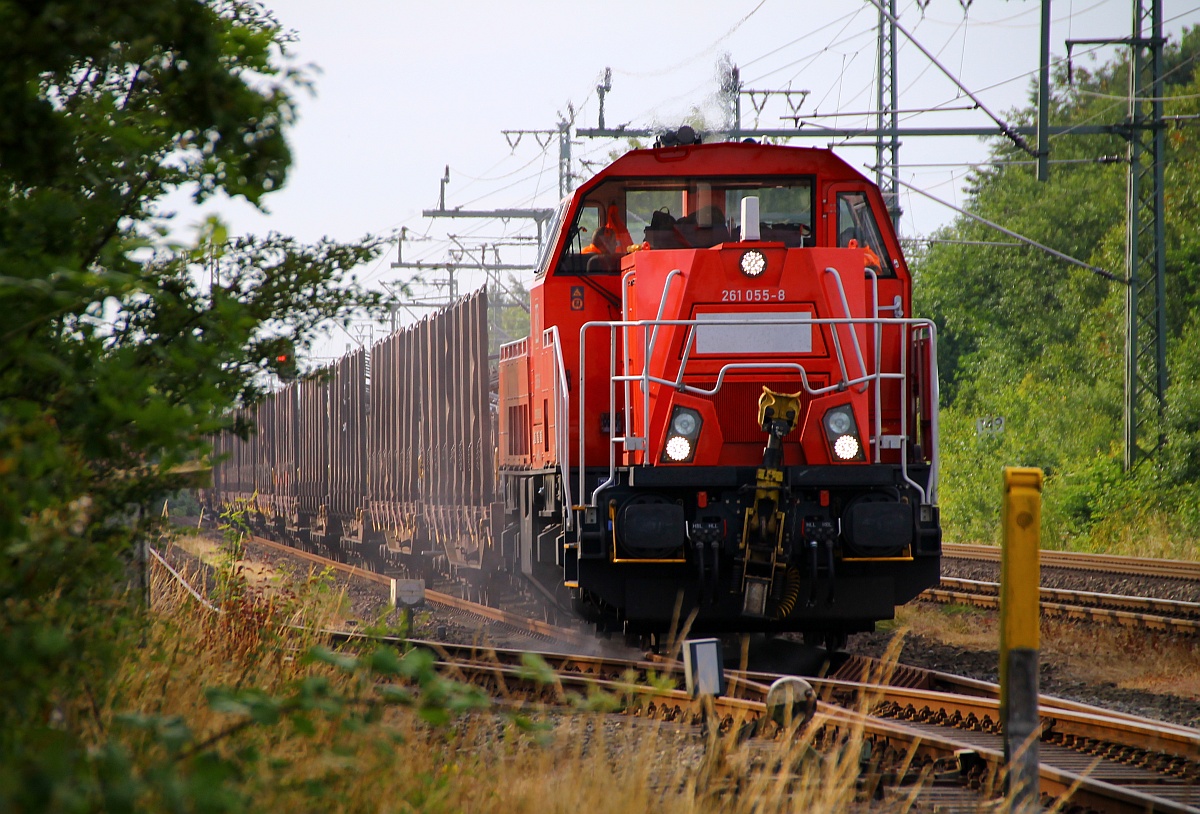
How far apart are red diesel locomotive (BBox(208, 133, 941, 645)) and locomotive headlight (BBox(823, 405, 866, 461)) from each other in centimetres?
1

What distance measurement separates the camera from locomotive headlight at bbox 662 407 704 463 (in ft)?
23.6

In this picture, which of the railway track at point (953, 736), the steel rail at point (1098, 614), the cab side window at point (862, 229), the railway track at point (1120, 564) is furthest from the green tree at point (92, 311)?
the railway track at point (1120, 564)

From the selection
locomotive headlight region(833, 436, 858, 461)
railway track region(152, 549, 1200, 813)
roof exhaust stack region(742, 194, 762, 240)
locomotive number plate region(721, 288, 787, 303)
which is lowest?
railway track region(152, 549, 1200, 813)

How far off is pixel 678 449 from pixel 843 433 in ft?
3.45

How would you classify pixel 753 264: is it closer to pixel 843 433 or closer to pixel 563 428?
pixel 843 433

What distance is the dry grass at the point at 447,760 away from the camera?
3.19 meters

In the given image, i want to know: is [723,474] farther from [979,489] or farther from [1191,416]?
[979,489]

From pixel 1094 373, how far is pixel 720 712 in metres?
25.7

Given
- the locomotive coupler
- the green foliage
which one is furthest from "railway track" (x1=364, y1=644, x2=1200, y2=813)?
the green foliage

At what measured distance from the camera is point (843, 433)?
733cm

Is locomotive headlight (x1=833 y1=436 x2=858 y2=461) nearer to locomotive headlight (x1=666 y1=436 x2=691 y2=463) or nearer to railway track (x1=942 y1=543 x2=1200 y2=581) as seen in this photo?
locomotive headlight (x1=666 y1=436 x2=691 y2=463)

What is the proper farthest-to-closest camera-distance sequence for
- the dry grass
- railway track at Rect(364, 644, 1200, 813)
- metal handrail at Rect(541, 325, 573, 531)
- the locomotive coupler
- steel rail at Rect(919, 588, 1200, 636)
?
steel rail at Rect(919, 588, 1200, 636) < metal handrail at Rect(541, 325, 573, 531) < the locomotive coupler < railway track at Rect(364, 644, 1200, 813) < the dry grass

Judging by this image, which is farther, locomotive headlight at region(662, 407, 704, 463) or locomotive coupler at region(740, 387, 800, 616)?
locomotive headlight at region(662, 407, 704, 463)

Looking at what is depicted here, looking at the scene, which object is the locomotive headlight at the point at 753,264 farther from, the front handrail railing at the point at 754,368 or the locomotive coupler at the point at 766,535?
the locomotive coupler at the point at 766,535
